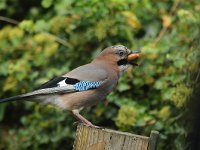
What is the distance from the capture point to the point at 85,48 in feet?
22.1

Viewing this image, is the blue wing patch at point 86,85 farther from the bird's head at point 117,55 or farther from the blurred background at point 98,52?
the blurred background at point 98,52

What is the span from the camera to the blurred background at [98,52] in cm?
603

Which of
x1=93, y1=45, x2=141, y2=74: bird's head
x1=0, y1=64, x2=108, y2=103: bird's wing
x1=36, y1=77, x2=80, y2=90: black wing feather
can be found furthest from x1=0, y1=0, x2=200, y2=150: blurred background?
x1=36, y1=77, x2=80, y2=90: black wing feather

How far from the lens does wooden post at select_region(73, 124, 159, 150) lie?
3254mm

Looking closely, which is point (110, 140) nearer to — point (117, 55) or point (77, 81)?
point (77, 81)

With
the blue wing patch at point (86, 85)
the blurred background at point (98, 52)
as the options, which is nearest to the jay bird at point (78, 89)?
the blue wing patch at point (86, 85)

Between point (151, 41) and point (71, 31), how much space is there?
34.0 inches

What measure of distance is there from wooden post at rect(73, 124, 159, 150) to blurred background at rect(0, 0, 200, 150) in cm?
226

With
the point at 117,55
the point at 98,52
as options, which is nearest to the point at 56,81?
the point at 117,55

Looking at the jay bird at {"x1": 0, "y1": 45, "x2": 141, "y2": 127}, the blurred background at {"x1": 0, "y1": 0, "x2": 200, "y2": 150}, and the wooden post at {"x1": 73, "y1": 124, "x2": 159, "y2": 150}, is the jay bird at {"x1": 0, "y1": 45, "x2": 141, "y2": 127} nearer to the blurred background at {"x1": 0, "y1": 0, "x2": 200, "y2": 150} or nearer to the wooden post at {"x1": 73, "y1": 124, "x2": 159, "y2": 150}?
the blurred background at {"x1": 0, "y1": 0, "x2": 200, "y2": 150}

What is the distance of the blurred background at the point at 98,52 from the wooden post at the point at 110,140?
7.42 ft

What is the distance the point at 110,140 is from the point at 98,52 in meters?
3.22

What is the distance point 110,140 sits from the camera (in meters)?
3.35

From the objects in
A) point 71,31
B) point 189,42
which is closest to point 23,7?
point 71,31
